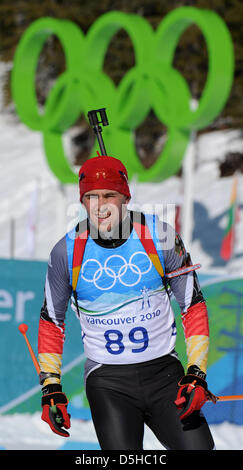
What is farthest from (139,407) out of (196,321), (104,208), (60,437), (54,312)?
(60,437)

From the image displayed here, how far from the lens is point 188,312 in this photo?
3234 millimetres

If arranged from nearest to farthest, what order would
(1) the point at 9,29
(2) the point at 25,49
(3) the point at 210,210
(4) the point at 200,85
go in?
(2) the point at 25,49, (3) the point at 210,210, (4) the point at 200,85, (1) the point at 9,29

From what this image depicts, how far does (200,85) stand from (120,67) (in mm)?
3463

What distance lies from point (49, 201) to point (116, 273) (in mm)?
21342

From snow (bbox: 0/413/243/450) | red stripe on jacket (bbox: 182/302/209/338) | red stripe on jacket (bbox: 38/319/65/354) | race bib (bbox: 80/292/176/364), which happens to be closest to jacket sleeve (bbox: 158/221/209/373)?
red stripe on jacket (bbox: 182/302/209/338)

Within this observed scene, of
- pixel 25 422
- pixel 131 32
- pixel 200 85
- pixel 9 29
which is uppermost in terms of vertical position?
pixel 9 29

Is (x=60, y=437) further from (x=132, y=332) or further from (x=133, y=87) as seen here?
(x=133, y=87)

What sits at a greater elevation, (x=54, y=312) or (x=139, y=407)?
(x=54, y=312)

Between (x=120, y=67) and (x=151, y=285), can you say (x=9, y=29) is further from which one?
(x=151, y=285)

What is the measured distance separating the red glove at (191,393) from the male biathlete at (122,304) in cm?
9

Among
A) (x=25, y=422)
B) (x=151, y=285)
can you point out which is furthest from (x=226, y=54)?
(x=151, y=285)

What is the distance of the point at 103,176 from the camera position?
3.17 metres

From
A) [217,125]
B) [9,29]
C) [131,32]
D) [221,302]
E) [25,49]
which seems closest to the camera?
[221,302]

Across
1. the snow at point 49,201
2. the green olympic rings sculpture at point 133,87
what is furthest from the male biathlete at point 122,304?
the green olympic rings sculpture at point 133,87
